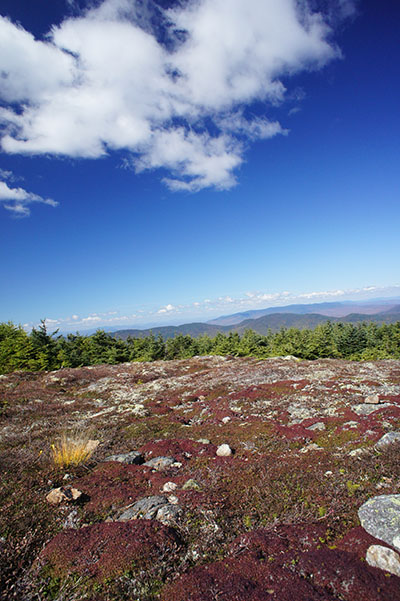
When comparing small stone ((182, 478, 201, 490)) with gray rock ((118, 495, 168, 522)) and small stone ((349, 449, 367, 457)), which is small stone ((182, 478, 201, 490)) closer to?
gray rock ((118, 495, 168, 522))

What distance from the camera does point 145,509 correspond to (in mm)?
6711

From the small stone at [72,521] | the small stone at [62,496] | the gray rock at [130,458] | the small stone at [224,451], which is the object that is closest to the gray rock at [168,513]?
the small stone at [72,521]

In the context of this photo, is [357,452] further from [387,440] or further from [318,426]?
[318,426]

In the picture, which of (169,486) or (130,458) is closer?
(169,486)

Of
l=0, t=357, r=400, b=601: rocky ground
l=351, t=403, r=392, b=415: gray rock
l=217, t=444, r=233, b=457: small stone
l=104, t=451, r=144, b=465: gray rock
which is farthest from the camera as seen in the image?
l=351, t=403, r=392, b=415: gray rock

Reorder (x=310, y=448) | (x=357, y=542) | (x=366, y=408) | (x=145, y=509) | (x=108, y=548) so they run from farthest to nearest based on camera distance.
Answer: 1. (x=366, y=408)
2. (x=310, y=448)
3. (x=145, y=509)
4. (x=108, y=548)
5. (x=357, y=542)

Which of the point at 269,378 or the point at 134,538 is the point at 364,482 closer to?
the point at 134,538

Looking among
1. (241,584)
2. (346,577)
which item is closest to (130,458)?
(241,584)

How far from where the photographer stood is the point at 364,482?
6719 mm

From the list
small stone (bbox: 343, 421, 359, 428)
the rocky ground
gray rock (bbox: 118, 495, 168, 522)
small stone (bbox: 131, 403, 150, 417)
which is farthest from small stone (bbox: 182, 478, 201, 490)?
small stone (bbox: 131, 403, 150, 417)

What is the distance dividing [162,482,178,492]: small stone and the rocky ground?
0.03m

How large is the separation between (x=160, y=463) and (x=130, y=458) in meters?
1.40

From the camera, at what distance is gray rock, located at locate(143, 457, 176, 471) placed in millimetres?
9773

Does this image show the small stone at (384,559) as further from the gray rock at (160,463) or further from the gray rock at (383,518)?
the gray rock at (160,463)
